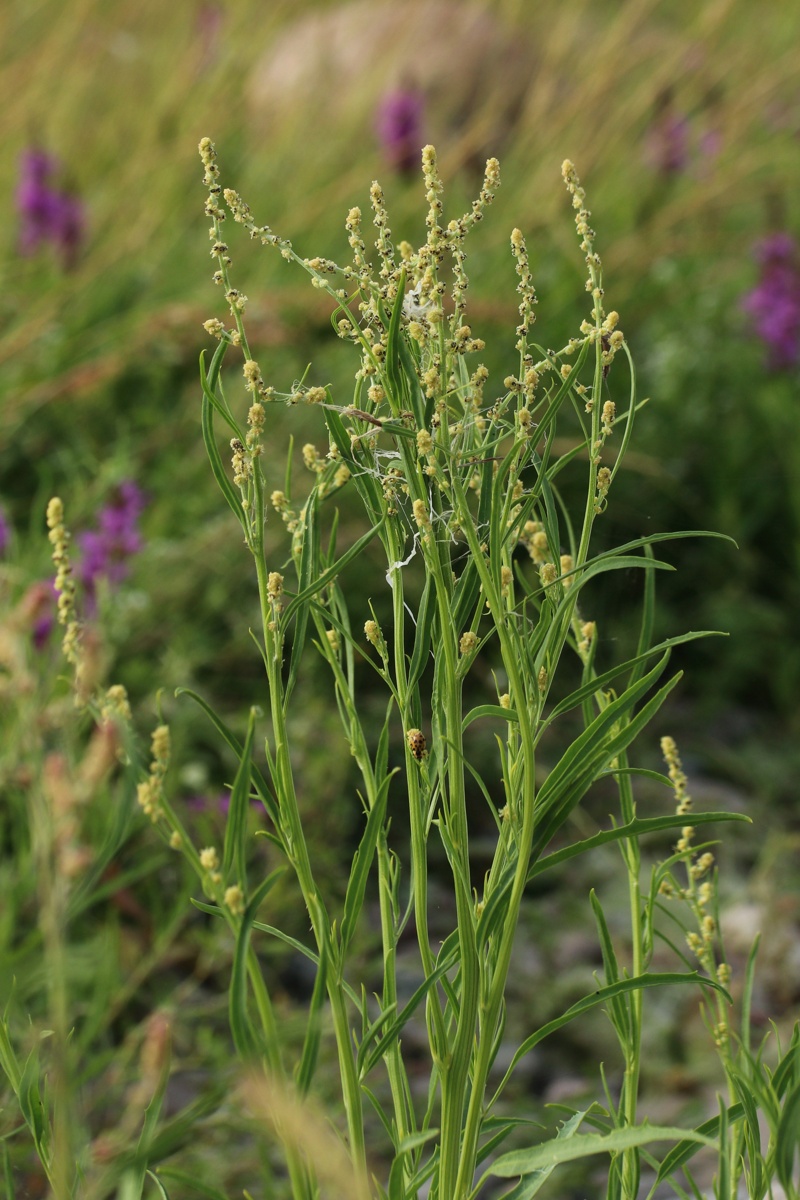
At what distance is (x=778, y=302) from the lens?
127 inches

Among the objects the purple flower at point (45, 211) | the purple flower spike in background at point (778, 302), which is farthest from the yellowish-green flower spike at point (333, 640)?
the purple flower at point (45, 211)

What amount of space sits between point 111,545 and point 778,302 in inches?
78.1

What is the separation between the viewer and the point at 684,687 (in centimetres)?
288

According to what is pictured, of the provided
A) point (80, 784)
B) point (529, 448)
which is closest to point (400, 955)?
point (529, 448)

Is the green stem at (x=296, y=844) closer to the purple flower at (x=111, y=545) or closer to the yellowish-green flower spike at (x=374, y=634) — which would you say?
the yellowish-green flower spike at (x=374, y=634)

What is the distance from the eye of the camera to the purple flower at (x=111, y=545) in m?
1.96

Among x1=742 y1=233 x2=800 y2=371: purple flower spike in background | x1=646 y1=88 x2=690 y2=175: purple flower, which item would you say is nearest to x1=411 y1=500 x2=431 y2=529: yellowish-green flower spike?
x1=742 y1=233 x2=800 y2=371: purple flower spike in background

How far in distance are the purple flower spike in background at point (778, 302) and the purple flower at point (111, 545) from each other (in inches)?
70.9

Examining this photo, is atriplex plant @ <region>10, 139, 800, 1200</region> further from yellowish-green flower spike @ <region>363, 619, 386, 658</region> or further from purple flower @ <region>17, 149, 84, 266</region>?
purple flower @ <region>17, 149, 84, 266</region>

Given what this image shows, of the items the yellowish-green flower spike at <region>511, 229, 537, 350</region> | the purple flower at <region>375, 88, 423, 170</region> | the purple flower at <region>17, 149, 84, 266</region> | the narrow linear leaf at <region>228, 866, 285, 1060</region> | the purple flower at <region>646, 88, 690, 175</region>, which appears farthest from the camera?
the purple flower at <region>646, 88, 690, 175</region>

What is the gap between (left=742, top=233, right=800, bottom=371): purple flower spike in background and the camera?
3174 millimetres

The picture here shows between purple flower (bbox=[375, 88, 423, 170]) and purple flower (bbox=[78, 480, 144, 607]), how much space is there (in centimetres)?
236

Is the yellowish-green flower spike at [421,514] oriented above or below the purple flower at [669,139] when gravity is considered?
below

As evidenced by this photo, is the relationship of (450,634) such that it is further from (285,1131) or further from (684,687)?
(684,687)
